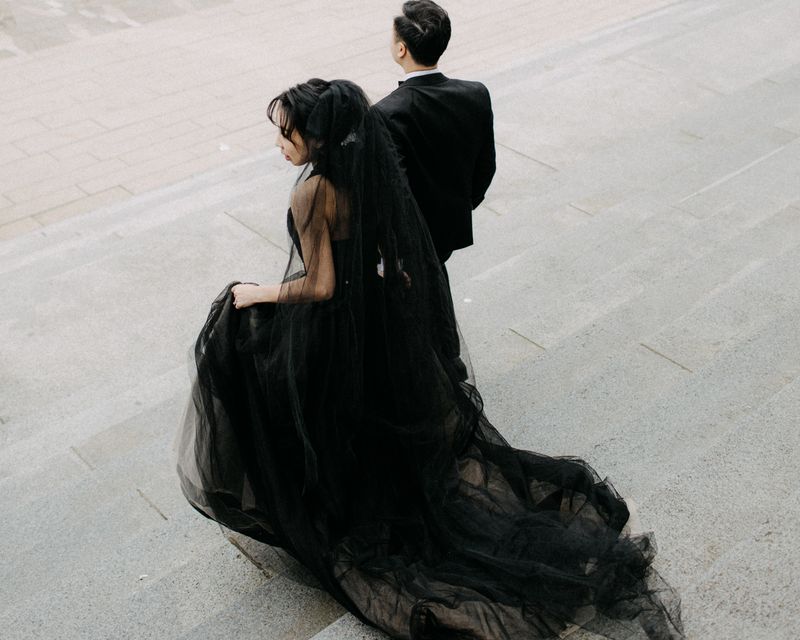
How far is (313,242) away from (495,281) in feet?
7.17

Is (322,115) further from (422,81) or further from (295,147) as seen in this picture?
(422,81)

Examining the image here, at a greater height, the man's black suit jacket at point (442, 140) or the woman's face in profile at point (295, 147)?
the woman's face in profile at point (295, 147)

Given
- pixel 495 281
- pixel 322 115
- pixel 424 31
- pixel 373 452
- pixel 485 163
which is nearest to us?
pixel 322 115

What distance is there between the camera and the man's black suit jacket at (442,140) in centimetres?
359

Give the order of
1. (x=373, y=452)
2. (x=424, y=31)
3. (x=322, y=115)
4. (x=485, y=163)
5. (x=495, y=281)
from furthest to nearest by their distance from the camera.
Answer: (x=495, y=281), (x=485, y=163), (x=424, y=31), (x=373, y=452), (x=322, y=115)

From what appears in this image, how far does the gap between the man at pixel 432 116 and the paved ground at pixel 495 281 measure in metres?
1.00

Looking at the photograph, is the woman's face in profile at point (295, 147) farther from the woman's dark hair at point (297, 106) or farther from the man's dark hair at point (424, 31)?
the man's dark hair at point (424, 31)

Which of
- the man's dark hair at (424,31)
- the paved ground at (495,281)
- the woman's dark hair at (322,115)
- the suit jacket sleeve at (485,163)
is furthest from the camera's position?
the suit jacket sleeve at (485,163)

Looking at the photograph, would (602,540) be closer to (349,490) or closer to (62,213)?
(349,490)

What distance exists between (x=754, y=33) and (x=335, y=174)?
674 cm

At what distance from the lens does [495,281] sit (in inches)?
201

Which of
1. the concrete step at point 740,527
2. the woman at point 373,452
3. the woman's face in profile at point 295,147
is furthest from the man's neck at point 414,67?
the concrete step at point 740,527

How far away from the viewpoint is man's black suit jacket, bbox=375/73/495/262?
141 inches

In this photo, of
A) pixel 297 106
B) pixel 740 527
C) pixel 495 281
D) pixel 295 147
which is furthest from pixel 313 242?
pixel 495 281
